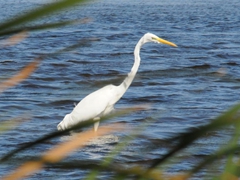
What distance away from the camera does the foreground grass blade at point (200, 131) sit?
1.13 m

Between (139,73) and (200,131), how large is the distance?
Answer: 101 centimetres

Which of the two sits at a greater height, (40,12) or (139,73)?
(40,12)

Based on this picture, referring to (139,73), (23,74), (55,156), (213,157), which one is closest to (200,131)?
(213,157)

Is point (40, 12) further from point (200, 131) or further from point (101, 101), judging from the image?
point (101, 101)

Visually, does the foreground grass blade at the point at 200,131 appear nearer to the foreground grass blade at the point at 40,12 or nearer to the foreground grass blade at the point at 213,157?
the foreground grass blade at the point at 213,157

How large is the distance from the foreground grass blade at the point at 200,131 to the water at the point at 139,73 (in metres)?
0.11

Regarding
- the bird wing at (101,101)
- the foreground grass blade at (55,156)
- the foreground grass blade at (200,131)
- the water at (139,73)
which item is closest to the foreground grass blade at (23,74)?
the water at (139,73)

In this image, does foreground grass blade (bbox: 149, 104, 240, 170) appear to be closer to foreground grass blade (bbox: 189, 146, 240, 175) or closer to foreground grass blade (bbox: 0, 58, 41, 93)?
foreground grass blade (bbox: 189, 146, 240, 175)

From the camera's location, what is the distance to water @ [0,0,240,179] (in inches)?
61.5

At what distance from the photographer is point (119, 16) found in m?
27.6

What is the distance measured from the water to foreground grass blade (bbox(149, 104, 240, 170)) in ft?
0.37

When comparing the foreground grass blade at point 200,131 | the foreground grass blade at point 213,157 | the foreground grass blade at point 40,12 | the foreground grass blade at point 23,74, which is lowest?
the foreground grass blade at point 213,157

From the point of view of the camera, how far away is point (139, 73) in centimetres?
214

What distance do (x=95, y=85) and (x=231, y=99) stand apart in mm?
10987
